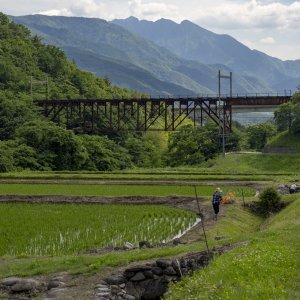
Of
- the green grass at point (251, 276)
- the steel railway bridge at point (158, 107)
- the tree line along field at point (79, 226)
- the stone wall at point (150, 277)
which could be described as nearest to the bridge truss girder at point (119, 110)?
the steel railway bridge at point (158, 107)

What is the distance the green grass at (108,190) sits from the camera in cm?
4050

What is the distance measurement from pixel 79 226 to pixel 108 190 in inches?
596

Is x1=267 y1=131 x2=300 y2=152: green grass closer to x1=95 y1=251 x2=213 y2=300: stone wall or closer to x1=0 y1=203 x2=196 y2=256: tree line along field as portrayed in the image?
x1=0 y1=203 x2=196 y2=256: tree line along field

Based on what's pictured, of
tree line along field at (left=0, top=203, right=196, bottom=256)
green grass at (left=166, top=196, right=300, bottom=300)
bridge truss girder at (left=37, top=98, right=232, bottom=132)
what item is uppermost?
bridge truss girder at (left=37, top=98, right=232, bottom=132)

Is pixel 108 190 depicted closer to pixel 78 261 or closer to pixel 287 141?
pixel 78 261

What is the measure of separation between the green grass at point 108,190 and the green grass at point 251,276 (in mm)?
23091

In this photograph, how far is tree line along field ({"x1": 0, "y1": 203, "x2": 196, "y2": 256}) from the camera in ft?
77.3

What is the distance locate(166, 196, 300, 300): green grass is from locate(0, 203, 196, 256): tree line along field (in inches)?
343

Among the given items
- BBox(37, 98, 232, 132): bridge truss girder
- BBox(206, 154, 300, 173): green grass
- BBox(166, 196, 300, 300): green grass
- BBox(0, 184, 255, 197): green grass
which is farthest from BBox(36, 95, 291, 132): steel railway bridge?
BBox(166, 196, 300, 300): green grass

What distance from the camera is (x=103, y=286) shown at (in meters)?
15.7

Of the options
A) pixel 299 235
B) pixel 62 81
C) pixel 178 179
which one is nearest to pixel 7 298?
pixel 299 235

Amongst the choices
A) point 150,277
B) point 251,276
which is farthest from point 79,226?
point 251,276

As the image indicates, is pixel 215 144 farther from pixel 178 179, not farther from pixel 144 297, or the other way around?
pixel 144 297

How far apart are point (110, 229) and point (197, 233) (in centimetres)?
460
